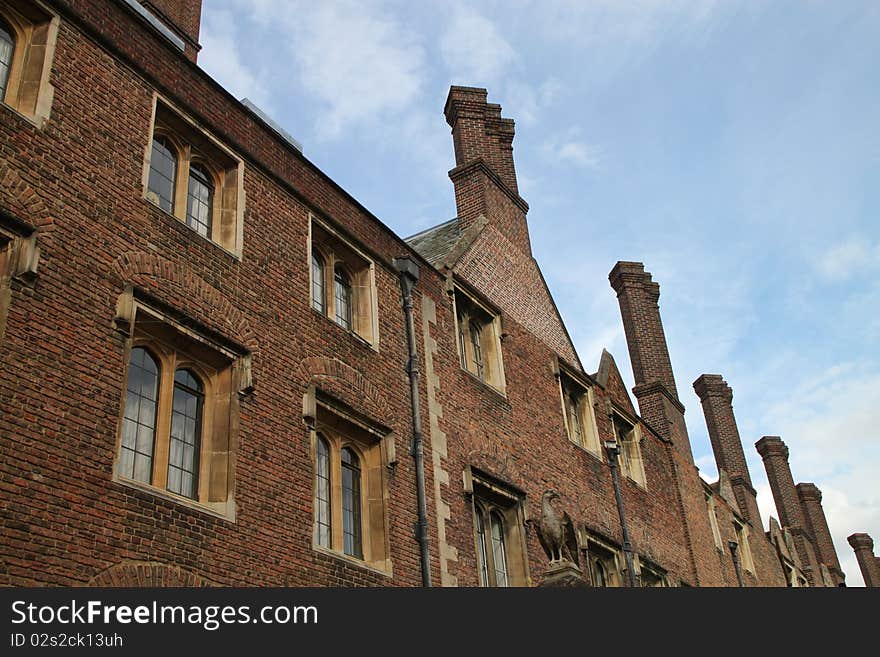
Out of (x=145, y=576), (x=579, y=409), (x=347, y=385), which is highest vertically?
(x=579, y=409)

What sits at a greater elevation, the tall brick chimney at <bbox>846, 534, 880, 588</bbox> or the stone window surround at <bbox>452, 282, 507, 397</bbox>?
the tall brick chimney at <bbox>846, 534, 880, 588</bbox>

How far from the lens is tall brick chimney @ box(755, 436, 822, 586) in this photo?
43.1 meters

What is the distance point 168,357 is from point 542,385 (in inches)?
374

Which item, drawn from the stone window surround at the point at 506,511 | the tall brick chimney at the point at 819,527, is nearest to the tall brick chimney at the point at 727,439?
the tall brick chimney at the point at 819,527

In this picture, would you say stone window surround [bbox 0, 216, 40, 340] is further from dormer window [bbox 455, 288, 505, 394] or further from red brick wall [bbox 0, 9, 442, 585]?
dormer window [bbox 455, 288, 505, 394]

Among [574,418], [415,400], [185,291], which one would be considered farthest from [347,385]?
[574,418]

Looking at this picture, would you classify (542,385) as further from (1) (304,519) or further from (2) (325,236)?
(1) (304,519)

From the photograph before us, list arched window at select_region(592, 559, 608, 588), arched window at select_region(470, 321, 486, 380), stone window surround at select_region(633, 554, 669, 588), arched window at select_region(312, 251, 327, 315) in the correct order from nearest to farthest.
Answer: arched window at select_region(312, 251, 327, 315)
arched window at select_region(470, 321, 486, 380)
arched window at select_region(592, 559, 608, 588)
stone window surround at select_region(633, 554, 669, 588)

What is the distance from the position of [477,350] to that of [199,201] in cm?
683

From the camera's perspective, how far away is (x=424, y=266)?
16.0 meters

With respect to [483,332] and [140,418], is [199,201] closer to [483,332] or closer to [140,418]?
[140,418]

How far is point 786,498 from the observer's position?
46.5 m

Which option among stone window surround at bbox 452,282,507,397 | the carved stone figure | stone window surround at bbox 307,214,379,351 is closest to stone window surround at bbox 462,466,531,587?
the carved stone figure

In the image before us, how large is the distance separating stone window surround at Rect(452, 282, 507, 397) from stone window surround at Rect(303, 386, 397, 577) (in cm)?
367
